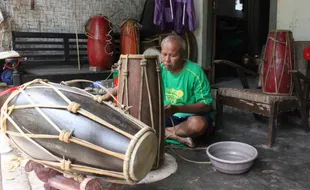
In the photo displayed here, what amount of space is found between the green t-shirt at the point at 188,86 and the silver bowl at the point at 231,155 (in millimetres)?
424

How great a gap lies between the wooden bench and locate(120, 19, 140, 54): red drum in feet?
1.26

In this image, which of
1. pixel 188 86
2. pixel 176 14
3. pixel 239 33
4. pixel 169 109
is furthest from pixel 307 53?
pixel 239 33

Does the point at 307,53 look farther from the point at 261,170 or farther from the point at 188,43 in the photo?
the point at 188,43

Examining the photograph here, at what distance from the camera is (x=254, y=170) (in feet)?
6.75

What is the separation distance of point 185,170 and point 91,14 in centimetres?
384

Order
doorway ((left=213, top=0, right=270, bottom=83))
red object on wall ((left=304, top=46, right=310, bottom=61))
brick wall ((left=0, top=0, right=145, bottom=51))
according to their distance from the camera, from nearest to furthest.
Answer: red object on wall ((left=304, top=46, right=310, bottom=61)), brick wall ((left=0, top=0, right=145, bottom=51)), doorway ((left=213, top=0, right=270, bottom=83))

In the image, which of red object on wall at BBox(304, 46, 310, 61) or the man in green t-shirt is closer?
the man in green t-shirt

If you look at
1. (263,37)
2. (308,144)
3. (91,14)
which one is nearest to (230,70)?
(263,37)

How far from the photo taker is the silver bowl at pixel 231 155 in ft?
6.27

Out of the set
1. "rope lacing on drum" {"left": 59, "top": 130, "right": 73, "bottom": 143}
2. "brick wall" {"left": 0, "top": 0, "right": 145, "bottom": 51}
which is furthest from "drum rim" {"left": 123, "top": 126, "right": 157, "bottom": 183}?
"brick wall" {"left": 0, "top": 0, "right": 145, "bottom": 51}

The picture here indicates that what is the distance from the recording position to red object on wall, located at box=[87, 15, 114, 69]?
4.40m

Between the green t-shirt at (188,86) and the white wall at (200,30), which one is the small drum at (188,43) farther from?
the green t-shirt at (188,86)

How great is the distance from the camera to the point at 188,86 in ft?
8.05

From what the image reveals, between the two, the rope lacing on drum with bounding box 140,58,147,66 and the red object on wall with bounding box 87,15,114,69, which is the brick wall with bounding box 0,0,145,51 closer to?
the red object on wall with bounding box 87,15,114,69
